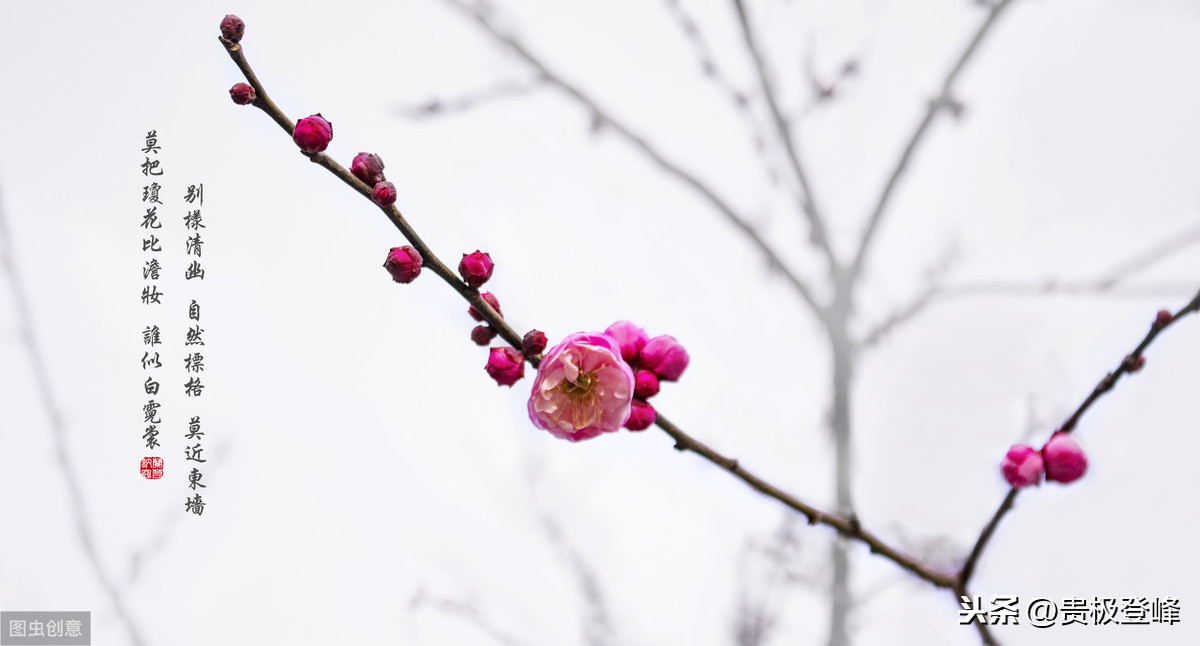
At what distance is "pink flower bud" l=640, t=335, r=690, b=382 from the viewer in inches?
15.7

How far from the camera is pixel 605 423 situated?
1.30 feet

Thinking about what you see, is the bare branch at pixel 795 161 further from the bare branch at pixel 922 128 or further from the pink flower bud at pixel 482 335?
the pink flower bud at pixel 482 335

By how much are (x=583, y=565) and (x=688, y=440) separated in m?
0.58

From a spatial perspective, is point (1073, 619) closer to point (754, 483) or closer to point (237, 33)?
point (754, 483)

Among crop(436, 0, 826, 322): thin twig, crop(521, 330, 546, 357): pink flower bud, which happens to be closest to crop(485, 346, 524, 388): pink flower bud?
crop(521, 330, 546, 357): pink flower bud

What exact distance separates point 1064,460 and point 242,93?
56 centimetres

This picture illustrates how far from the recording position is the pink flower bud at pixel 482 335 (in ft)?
1.33

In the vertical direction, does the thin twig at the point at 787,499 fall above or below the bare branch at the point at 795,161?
below

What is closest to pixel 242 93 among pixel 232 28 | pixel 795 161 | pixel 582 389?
pixel 232 28

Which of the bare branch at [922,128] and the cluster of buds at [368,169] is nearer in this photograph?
the cluster of buds at [368,169]

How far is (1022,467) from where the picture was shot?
1.34ft

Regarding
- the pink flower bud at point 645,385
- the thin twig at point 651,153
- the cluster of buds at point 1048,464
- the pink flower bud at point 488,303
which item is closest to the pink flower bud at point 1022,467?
the cluster of buds at point 1048,464

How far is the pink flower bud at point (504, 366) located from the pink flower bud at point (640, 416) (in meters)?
0.07

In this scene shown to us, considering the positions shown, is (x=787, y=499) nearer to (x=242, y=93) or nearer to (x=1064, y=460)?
(x=1064, y=460)
